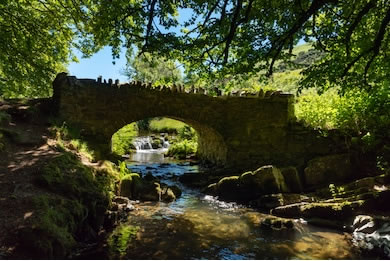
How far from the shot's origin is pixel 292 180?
37.2ft

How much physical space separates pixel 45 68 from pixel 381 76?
13.3 m

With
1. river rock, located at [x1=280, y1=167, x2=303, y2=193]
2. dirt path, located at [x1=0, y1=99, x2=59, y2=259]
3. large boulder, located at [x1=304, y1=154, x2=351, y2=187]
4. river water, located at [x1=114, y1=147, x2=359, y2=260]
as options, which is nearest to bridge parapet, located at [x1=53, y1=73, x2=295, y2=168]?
dirt path, located at [x1=0, y1=99, x2=59, y2=259]

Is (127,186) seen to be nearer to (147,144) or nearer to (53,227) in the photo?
(53,227)

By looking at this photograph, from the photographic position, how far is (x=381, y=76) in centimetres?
866

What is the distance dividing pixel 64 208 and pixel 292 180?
25.6 feet

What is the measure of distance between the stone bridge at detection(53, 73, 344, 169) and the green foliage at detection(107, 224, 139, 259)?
19.7ft

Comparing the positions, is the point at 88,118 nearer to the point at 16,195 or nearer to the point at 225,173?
the point at 225,173

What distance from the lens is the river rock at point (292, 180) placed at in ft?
36.7

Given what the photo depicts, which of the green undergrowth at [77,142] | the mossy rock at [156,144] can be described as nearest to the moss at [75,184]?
the green undergrowth at [77,142]

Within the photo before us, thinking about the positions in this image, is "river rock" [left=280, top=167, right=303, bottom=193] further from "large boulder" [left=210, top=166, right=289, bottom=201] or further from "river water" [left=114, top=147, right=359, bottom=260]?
"river water" [left=114, top=147, right=359, bottom=260]

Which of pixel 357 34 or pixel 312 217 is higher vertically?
pixel 357 34

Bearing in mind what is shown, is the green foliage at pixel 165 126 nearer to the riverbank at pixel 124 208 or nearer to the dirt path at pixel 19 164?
the riverbank at pixel 124 208

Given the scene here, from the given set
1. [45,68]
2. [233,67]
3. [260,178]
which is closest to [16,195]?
[233,67]

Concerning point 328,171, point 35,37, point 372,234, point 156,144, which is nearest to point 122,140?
point 156,144
